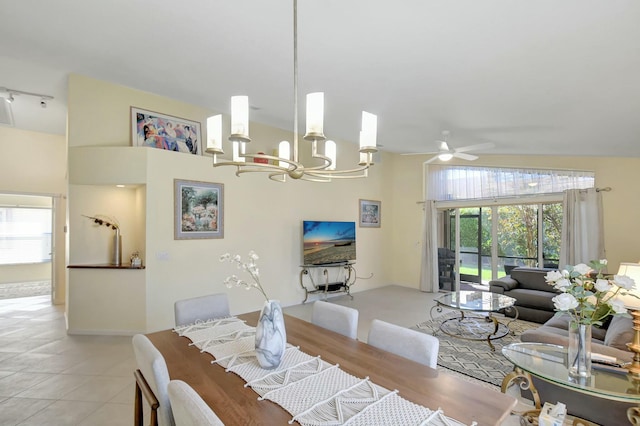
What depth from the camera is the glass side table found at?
1.69 metres

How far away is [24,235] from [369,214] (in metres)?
8.25

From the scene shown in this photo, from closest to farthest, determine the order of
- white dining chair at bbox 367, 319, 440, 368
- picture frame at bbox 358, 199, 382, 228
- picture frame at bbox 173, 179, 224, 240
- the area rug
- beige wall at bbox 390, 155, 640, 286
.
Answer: white dining chair at bbox 367, 319, 440, 368, the area rug, picture frame at bbox 173, 179, 224, 240, beige wall at bbox 390, 155, 640, 286, picture frame at bbox 358, 199, 382, 228

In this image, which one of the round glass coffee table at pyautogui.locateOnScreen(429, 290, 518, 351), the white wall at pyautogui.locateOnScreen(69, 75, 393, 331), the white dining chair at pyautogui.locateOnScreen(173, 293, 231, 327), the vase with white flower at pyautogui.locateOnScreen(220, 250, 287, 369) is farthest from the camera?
the white wall at pyautogui.locateOnScreen(69, 75, 393, 331)

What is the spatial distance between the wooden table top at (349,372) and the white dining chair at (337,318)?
147mm

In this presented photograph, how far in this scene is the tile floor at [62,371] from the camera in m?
2.38

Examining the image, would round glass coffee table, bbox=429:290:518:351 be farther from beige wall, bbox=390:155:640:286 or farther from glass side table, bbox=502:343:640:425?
beige wall, bbox=390:155:640:286

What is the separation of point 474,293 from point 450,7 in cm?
402

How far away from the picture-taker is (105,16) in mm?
2586

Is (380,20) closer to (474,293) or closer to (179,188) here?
(179,188)

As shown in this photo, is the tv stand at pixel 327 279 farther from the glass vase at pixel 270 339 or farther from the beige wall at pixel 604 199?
the glass vase at pixel 270 339

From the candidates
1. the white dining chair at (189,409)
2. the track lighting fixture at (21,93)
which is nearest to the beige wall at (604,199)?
the white dining chair at (189,409)

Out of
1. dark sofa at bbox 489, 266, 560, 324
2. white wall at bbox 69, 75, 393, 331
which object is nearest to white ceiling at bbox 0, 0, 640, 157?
white wall at bbox 69, 75, 393, 331

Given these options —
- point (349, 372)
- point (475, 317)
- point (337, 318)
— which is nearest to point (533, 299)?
point (475, 317)

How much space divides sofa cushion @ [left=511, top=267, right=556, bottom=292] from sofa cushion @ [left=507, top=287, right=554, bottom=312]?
13cm
